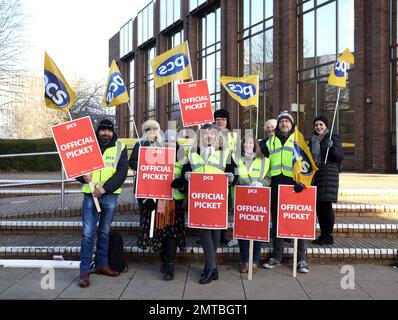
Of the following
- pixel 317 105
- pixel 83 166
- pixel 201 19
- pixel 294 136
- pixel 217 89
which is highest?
pixel 201 19

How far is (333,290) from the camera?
480 centimetres

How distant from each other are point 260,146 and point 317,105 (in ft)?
45.1

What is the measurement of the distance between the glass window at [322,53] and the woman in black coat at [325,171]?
1167 cm

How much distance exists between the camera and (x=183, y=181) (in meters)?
5.37

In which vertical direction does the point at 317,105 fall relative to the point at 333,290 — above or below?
above

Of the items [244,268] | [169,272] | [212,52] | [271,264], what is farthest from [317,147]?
[212,52]

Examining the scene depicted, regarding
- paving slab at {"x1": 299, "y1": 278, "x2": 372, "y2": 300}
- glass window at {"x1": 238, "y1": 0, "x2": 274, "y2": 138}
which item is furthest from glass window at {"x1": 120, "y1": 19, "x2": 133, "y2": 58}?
paving slab at {"x1": 299, "y1": 278, "x2": 372, "y2": 300}

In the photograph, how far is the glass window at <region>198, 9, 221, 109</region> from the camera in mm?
26531

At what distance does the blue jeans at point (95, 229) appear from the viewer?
5078 mm

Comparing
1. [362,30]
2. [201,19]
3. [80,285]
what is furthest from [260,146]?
[201,19]

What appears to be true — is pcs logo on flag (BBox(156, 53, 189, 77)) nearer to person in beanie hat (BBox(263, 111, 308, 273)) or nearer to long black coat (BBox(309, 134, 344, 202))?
person in beanie hat (BBox(263, 111, 308, 273))

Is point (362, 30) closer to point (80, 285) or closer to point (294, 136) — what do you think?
point (294, 136)

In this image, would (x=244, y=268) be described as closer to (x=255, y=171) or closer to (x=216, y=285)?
(x=216, y=285)

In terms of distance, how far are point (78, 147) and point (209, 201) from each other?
1775 mm
